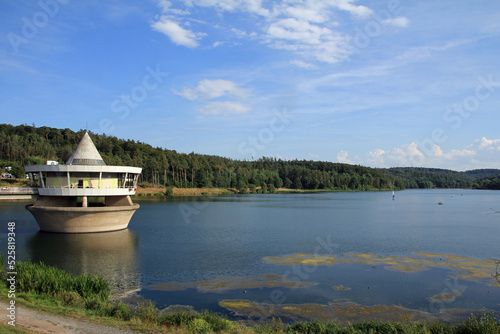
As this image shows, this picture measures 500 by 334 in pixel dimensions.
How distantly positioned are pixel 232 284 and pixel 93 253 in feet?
39.9

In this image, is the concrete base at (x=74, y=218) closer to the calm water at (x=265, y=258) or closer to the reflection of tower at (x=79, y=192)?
the reflection of tower at (x=79, y=192)

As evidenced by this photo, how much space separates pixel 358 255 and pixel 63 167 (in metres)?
26.3

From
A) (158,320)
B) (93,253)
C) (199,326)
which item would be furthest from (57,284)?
(93,253)

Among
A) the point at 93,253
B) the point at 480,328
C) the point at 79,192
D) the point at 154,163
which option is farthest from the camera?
the point at 154,163

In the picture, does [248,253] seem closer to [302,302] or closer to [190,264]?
[190,264]

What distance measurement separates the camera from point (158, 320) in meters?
12.0

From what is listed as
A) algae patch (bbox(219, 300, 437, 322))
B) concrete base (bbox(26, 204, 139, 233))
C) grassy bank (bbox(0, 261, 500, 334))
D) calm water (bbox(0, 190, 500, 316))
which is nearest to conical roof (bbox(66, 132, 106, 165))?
concrete base (bbox(26, 204, 139, 233))

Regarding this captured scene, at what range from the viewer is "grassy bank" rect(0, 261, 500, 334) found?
11.3 m

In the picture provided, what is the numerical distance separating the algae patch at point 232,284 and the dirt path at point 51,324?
7052 millimetres

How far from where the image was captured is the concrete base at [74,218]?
1264 inches

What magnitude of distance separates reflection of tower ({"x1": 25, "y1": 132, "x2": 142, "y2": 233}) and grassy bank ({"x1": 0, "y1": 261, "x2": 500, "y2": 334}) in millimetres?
18690

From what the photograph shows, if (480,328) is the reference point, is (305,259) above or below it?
below

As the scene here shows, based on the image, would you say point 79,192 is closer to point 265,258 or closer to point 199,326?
point 265,258

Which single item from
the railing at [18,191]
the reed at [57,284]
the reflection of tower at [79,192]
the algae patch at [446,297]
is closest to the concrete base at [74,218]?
the reflection of tower at [79,192]
